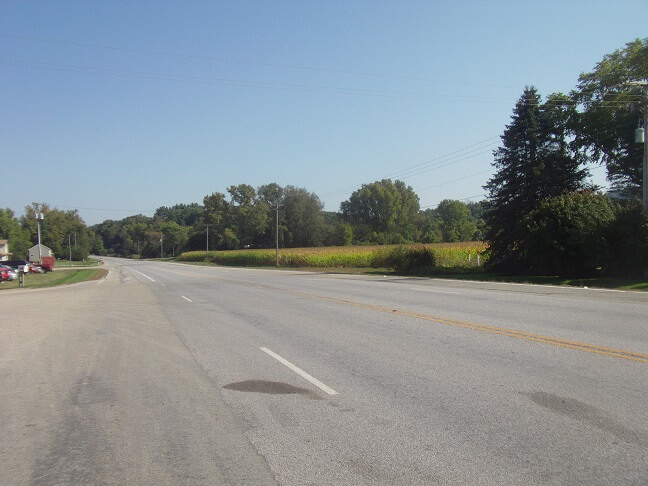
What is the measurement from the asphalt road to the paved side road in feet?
0.08

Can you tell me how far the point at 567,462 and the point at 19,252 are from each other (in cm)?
11732

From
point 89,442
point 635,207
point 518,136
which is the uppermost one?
point 518,136

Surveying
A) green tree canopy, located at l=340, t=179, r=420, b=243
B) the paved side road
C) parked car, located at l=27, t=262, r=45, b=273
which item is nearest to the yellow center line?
the paved side road

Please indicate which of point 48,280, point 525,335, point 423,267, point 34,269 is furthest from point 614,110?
point 34,269

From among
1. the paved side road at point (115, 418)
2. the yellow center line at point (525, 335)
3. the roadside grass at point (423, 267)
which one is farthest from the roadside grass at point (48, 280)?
the yellow center line at point (525, 335)

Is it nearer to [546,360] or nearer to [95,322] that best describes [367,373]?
[546,360]

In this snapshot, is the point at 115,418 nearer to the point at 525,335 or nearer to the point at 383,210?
the point at 525,335

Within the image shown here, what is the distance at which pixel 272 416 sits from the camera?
226 inches

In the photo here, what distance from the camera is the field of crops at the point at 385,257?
42.5 metres

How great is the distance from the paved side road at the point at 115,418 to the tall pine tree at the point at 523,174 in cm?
3084

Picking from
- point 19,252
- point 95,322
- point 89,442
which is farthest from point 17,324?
point 19,252

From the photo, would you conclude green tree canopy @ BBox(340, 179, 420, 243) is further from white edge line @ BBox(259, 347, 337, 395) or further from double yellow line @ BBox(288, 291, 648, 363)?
white edge line @ BBox(259, 347, 337, 395)

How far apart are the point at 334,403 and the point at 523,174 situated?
117ft

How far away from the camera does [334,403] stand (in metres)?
6.12
